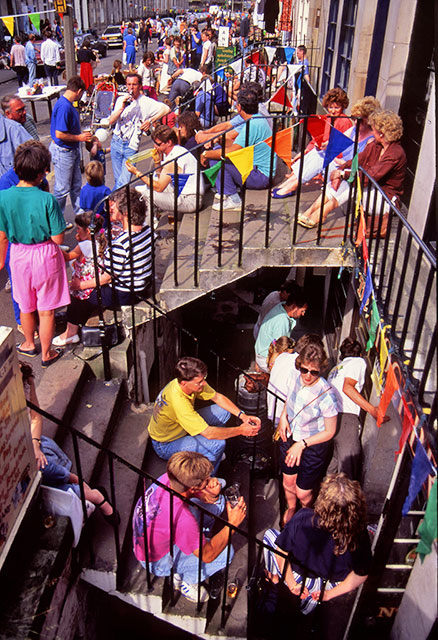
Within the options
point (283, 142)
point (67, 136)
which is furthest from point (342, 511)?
point (67, 136)

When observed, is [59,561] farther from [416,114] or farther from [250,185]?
[416,114]

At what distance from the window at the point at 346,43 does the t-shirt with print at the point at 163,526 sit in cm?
925

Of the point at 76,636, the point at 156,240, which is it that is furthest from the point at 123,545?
the point at 156,240

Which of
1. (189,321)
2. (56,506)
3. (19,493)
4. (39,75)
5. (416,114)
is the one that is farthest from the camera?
(39,75)

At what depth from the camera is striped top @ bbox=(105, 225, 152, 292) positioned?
5.31 m

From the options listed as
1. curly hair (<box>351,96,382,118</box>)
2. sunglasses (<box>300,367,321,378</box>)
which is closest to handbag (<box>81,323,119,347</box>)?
sunglasses (<box>300,367,321,378</box>)

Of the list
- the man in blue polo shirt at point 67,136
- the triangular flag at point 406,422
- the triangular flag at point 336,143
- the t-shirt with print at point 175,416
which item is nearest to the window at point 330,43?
the man in blue polo shirt at point 67,136

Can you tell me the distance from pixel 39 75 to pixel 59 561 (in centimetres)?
1781

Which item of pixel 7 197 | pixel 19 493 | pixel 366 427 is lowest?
pixel 366 427

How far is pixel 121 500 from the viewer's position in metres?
4.72

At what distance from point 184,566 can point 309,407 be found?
1672 millimetres

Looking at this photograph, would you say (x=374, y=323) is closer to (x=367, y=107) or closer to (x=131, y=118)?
(x=367, y=107)

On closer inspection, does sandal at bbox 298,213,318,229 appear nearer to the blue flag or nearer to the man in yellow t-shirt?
the blue flag

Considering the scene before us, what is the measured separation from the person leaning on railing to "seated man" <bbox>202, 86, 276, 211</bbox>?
0.89 meters
